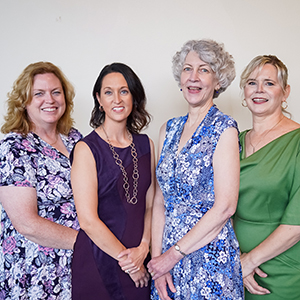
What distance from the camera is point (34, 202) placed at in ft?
Result: 6.06

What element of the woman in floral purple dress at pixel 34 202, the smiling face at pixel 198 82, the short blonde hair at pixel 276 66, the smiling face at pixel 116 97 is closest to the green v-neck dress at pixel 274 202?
the short blonde hair at pixel 276 66

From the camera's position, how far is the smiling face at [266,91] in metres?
1.92

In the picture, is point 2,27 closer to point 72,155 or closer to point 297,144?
point 72,155

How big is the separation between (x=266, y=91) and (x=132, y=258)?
114cm

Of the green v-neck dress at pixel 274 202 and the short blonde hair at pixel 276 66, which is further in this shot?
the short blonde hair at pixel 276 66

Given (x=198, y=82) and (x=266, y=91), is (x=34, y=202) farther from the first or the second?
(x=266, y=91)

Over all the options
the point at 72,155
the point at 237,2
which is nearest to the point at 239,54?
the point at 237,2

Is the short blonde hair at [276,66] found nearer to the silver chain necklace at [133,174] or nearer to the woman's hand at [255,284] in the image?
the silver chain necklace at [133,174]

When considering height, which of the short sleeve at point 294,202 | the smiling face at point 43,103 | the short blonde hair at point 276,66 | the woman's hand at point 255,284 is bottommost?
the woman's hand at point 255,284

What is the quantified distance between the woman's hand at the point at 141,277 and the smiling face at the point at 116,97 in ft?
2.61

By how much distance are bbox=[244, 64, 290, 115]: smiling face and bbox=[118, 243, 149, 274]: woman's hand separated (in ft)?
3.25

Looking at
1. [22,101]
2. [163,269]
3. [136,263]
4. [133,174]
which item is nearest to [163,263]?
[163,269]

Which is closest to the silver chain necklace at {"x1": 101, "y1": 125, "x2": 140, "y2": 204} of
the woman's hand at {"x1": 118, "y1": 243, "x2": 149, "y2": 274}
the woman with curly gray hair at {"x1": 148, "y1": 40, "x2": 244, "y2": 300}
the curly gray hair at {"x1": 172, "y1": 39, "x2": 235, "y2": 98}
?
the woman with curly gray hair at {"x1": 148, "y1": 40, "x2": 244, "y2": 300}

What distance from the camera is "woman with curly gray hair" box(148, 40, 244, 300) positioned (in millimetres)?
1625
